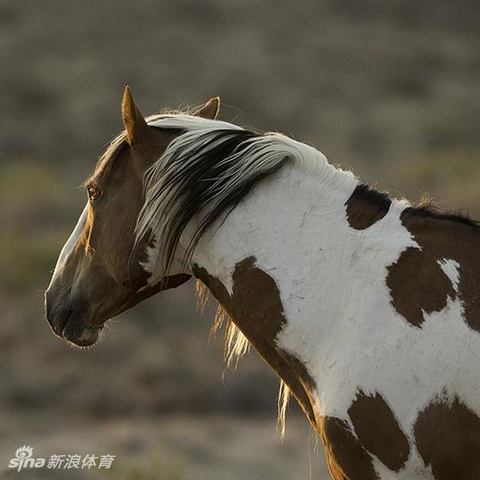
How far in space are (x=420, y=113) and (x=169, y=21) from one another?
10339 millimetres

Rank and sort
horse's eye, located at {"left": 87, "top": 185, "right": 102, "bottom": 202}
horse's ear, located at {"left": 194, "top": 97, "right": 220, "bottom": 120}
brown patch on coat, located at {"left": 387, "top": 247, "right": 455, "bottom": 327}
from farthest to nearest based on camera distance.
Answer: horse's ear, located at {"left": 194, "top": 97, "right": 220, "bottom": 120}, horse's eye, located at {"left": 87, "top": 185, "right": 102, "bottom": 202}, brown patch on coat, located at {"left": 387, "top": 247, "right": 455, "bottom": 327}

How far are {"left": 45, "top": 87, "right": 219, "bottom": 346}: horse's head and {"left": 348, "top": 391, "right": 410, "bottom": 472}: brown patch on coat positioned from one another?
0.94 metres

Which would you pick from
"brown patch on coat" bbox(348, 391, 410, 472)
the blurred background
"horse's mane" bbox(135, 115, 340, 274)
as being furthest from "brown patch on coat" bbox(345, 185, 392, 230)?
the blurred background

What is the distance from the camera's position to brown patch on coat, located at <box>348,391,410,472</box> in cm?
370

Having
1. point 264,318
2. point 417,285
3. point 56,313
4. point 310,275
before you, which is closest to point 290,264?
point 310,275

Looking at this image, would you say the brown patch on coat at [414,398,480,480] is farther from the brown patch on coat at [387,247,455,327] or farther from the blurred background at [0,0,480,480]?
the blurred background at [0,0,480,480]

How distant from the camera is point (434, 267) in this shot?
382 centimetres

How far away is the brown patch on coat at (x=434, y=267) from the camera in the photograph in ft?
12.3

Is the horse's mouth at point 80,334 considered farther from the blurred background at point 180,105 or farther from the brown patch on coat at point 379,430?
the blurred background at point 180,105

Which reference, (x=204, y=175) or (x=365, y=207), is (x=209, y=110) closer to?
(x=204, y=175)

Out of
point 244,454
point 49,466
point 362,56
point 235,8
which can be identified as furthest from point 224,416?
point 235,8

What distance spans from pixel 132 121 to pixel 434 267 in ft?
4.03

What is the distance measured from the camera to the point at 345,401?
375cm

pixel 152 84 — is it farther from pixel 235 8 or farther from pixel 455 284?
pixel 455 284
